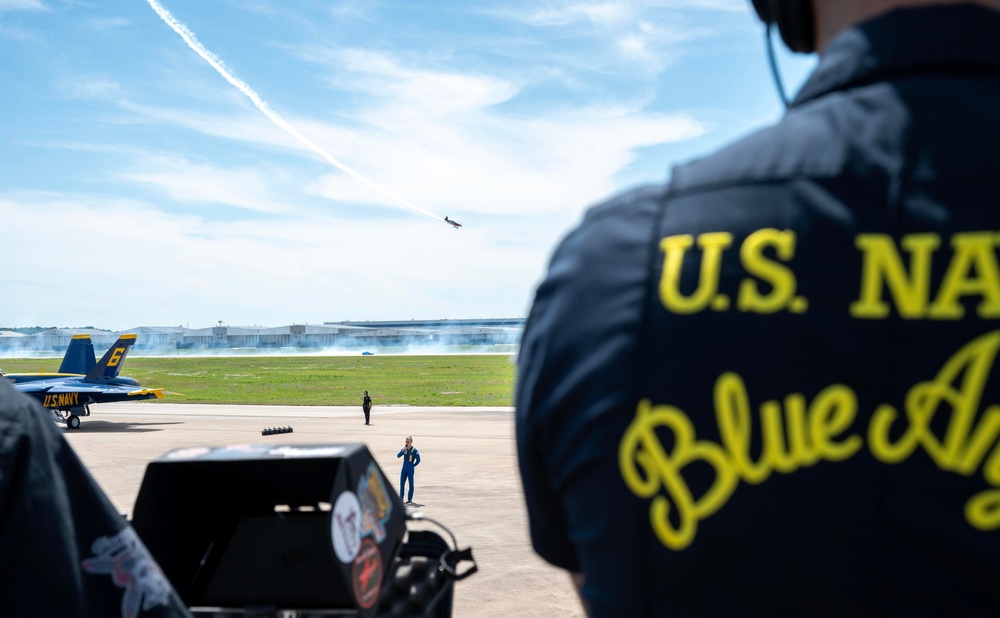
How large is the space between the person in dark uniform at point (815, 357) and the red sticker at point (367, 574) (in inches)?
71.1

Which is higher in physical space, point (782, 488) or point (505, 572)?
point (782, 488)

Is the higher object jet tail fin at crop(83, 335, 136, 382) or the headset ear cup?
the headset ear cup

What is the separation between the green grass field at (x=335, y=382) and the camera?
49.3m

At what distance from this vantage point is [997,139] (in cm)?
107

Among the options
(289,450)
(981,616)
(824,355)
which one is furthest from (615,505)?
(289,450)

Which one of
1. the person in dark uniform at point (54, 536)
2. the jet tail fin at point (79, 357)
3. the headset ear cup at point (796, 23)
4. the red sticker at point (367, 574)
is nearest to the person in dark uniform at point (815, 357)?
the headset ear cup at point (796, 23)

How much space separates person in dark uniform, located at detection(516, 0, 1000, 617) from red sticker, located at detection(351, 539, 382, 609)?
1807 mm

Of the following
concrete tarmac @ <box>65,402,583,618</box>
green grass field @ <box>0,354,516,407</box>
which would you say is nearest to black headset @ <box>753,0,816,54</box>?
concrete tarmac @ <box>65,402,583,618</box>

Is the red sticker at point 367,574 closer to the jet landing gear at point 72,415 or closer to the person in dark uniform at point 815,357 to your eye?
the person in dark uniform at point 815,357

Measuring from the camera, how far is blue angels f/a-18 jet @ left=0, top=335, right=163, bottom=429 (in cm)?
3391

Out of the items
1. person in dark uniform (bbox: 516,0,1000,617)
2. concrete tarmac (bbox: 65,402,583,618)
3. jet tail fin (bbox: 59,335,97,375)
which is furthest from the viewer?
jet tail fin (bbox: 59,335,97,375)

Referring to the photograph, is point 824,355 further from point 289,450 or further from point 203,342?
point 203,342

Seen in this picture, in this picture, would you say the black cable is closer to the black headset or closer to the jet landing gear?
the black headset

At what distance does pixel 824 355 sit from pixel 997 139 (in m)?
0.36
